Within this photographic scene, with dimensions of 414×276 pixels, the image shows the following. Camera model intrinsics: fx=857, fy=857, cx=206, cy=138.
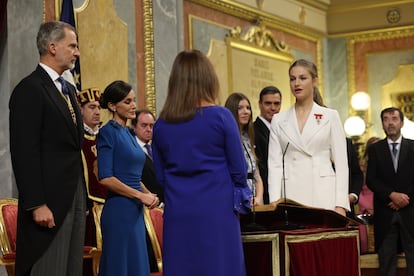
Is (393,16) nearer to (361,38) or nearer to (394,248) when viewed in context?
(361,38)

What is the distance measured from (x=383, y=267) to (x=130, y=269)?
11.6ft

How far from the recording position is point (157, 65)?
868cm

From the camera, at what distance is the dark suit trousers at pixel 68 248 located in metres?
4.10

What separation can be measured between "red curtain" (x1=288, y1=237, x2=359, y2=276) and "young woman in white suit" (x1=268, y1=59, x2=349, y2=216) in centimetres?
34

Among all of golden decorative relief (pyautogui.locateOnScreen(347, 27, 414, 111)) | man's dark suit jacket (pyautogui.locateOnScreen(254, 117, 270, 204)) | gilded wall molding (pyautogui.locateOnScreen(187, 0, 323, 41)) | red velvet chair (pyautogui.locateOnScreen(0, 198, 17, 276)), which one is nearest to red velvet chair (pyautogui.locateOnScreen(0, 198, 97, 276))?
red velvet chair (pyautogui.locateOnScreen(0, 198, 17, 276))

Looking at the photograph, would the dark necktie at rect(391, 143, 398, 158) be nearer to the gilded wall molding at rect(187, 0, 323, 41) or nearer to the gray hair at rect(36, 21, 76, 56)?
the gilded wall molding at rect(187, 0, 323, 41)

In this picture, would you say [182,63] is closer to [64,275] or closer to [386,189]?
[64,275]

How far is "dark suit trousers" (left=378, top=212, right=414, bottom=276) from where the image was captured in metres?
7.68

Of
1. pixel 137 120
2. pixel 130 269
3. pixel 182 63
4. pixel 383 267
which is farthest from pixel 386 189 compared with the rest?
pixel 182 63

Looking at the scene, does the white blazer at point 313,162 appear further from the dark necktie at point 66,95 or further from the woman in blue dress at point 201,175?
the dark necktie at point 66,95

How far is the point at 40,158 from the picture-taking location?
4117mm

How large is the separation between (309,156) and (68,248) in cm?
160

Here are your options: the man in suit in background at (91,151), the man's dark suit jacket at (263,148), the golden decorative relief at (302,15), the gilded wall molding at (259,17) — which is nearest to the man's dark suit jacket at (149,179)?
the man in suit in background at (91,151)

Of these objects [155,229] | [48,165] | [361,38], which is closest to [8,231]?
[48,165]
